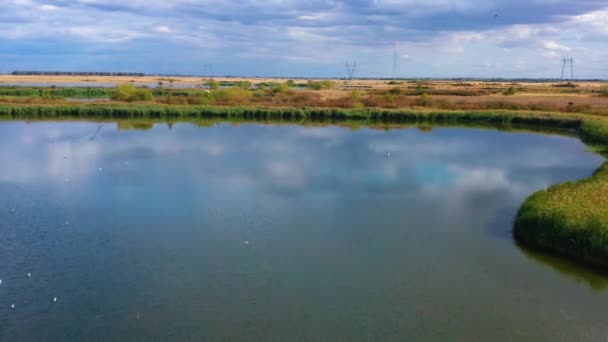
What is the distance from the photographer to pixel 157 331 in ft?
23.0

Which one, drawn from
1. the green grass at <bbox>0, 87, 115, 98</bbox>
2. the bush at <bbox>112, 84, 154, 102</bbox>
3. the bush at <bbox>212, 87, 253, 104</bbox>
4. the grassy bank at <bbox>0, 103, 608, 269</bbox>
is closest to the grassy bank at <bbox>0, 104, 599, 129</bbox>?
the grassy bank at <bbox>0, 103, 608, 269</bbox>

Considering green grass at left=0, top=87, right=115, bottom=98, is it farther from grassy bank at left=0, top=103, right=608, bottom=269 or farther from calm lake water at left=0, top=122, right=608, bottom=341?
calm lake water at left=0, top=122, right=608, bottom=341

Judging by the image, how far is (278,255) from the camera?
32.1ft

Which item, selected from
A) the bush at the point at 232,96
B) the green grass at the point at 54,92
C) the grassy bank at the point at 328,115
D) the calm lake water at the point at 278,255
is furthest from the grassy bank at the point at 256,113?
the green grass at the point at 54,92

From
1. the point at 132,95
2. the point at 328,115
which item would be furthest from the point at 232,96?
the point at 328,115

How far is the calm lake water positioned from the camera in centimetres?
734

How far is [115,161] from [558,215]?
13625 mm

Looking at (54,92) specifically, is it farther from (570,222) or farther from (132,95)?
(570,222)

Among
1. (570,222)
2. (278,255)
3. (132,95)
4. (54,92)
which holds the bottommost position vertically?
(278,255)

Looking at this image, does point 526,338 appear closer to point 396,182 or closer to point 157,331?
point 157,331

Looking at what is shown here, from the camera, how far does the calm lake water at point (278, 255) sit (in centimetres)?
734

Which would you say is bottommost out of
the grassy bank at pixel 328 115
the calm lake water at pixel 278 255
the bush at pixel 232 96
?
the calm lake water at pixel 278 255

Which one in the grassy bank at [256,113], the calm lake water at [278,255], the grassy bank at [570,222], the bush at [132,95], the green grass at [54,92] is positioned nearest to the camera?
the calm lake water at [278,255]

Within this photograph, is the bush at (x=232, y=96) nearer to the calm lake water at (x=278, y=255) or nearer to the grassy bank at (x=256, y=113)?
the grassy bank at (x=256, y=113)
